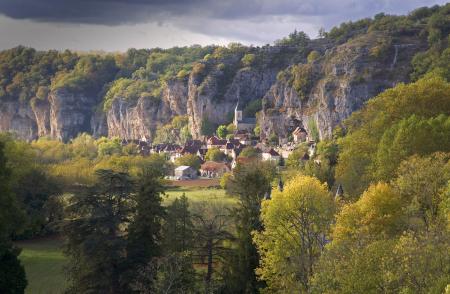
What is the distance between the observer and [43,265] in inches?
1702

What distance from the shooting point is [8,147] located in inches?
2205

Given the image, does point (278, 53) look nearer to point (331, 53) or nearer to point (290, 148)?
point (331, 53)

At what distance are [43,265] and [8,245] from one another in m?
14.0

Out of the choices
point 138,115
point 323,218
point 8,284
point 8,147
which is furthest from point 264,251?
point 138,115

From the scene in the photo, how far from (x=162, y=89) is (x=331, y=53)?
5704cm

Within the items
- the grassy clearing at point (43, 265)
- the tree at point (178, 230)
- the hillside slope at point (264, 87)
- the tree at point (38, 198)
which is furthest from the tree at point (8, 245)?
the hillside slope at point (264, 87)

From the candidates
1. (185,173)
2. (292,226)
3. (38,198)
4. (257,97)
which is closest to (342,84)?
(185,173)

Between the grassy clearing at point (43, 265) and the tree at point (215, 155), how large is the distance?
5746cm

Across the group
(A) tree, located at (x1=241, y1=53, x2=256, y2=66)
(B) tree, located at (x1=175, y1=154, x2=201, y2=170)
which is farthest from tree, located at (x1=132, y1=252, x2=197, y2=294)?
(A) tree, located at (x1=241, y1=53, x2=256, y2=66)

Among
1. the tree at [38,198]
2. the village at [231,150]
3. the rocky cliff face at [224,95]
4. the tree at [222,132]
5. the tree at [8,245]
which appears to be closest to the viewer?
the tree at [8,245]

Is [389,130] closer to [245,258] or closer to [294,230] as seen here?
[294,230]

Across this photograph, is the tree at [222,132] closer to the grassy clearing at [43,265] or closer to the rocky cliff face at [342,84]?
the rocky cliff face at [342,84]

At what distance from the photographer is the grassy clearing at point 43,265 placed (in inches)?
1452

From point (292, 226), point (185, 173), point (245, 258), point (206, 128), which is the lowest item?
point (185, 173)
